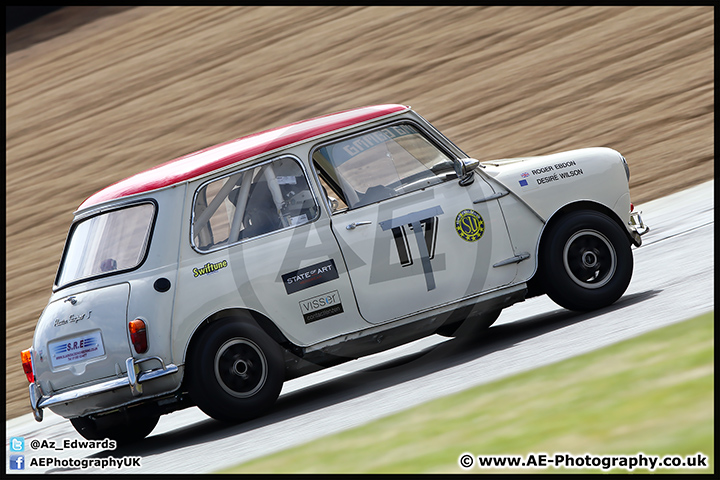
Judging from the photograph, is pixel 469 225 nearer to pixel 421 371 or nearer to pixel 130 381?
pixel 421 371

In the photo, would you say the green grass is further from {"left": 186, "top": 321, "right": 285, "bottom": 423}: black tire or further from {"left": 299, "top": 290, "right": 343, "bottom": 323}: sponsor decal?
{"left": 299, "top": 290, "right": 343, "bottom": 323}: sponsor decal

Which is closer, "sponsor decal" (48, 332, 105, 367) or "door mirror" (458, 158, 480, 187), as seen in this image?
"sponsor decal" (48, 332, 105, 367)

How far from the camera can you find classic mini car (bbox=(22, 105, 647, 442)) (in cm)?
622

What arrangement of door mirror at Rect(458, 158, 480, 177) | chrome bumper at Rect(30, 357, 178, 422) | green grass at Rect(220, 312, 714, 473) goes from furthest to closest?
door mirror at Rect(458, 158, 480, 177) < chrome bumper at Rect(30, 357, 178, 422) < green grass at Rect(220, 312, 714, 473)

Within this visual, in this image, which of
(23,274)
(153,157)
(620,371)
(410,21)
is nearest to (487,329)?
(620,371)

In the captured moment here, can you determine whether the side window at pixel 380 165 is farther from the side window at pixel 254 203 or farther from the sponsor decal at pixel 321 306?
the sponsor decal at pixel 321 306

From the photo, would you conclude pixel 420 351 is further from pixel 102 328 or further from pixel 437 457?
pixel 437 457

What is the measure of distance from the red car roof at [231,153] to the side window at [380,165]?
0.47ft

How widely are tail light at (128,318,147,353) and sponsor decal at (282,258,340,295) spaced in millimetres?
1025

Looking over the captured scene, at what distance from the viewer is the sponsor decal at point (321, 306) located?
6.50 metres

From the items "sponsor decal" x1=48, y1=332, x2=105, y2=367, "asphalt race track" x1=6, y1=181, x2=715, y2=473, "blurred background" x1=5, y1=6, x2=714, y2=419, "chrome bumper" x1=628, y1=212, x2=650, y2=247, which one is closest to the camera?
"asphalt race track" x1=6, y1=181, x2=715, y2=473

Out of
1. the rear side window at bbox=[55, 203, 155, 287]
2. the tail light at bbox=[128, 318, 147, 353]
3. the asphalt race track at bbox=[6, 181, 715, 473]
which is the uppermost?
the rear side window at bbox=[55, 203, 155, 287]

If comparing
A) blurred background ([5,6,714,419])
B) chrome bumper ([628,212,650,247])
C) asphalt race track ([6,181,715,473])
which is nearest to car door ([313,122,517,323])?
asphalt race track ([6,181,715,473])

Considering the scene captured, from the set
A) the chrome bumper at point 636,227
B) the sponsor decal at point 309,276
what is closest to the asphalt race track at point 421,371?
the chrome bumper at point 636,227
